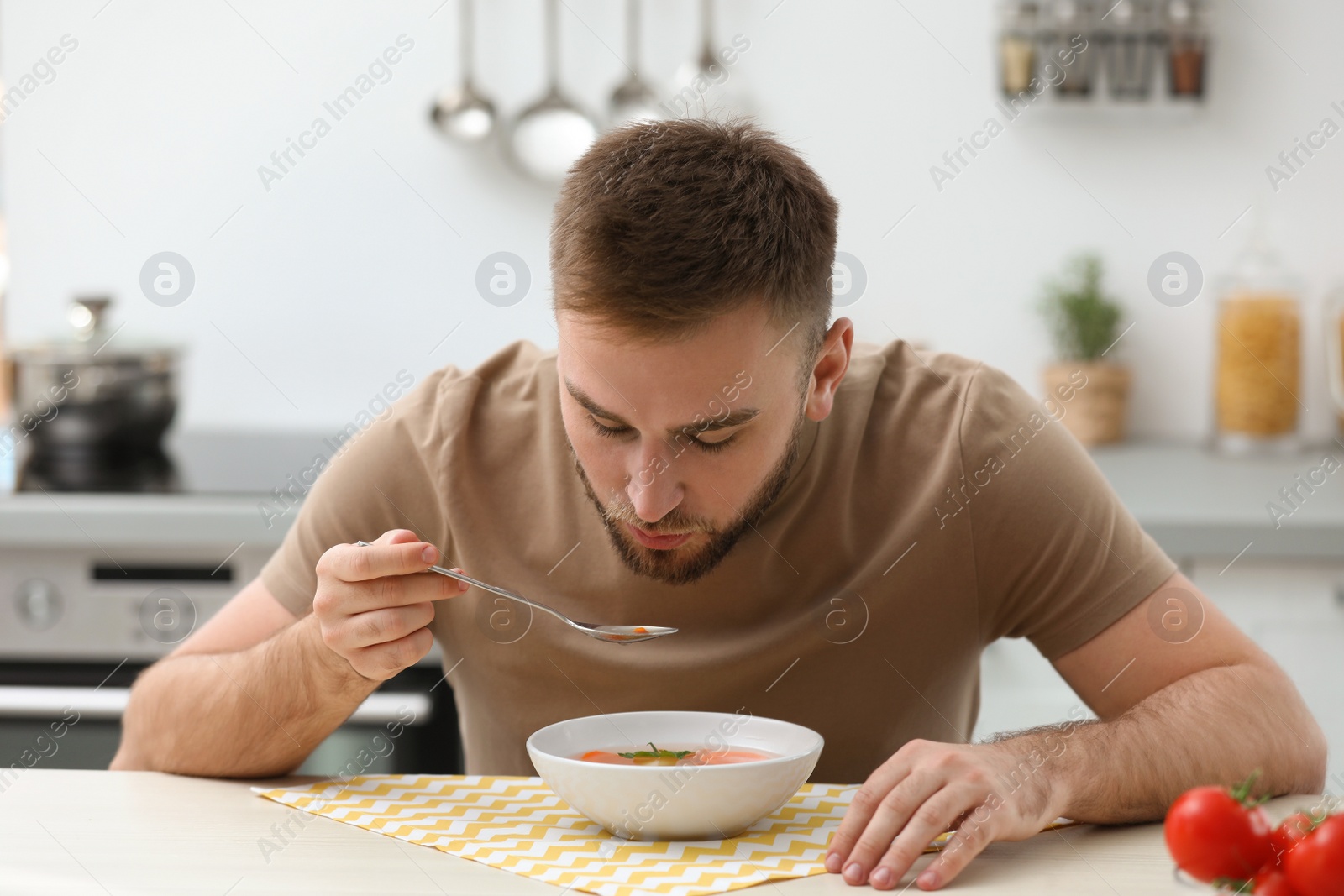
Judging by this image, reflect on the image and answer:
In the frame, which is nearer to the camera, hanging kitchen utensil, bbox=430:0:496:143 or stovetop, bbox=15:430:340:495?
stovetop, bbox=15:430:340:495

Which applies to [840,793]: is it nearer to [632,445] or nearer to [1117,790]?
[1117,790]

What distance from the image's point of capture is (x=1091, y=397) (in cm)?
226

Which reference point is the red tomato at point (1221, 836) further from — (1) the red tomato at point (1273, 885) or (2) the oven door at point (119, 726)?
(2) the oven door at point (119, 726)

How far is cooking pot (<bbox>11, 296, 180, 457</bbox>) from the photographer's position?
207 cm

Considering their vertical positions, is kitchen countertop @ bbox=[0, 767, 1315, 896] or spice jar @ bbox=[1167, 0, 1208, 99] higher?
spice jar @ bbox=[1167, 0, 1208, 99]

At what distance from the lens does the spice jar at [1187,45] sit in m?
2.22

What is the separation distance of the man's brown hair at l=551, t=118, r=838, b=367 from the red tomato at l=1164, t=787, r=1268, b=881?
480 millimetres

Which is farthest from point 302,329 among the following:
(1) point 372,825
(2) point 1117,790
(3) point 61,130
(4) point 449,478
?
(2) point 1117,790

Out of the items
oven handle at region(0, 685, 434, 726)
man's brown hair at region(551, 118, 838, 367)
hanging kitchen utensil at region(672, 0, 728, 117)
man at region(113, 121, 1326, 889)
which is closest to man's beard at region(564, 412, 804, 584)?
man at region(113, 121, 1326, 889)

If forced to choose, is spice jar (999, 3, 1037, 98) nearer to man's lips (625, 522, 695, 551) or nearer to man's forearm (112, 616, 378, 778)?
man's lips (625, 522, 695, 551)

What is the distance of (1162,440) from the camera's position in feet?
7.80

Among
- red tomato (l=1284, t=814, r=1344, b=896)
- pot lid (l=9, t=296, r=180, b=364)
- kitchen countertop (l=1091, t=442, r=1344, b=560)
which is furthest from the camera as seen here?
pot lid (l=9, t=296, r=180, b=364)

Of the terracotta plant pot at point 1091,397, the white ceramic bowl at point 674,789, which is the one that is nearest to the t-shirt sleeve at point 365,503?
the white ceramic bowl at point 674,789

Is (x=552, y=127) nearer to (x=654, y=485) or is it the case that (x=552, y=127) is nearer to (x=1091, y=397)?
(x=1091, y=397)
